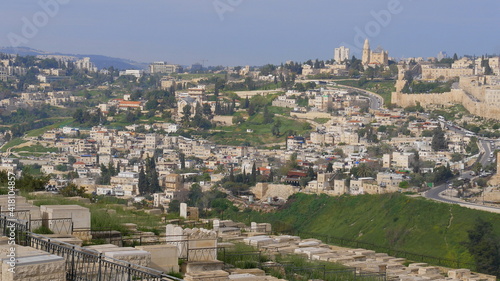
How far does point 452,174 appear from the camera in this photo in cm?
3416

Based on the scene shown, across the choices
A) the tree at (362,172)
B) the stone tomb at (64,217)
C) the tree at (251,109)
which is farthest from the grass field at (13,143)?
the stone tomb at (64,217)

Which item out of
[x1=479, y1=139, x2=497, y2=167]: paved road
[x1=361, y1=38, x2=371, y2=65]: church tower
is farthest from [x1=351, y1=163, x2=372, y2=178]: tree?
[x1=361, y1=38, x2=371, y2=65]: church tower

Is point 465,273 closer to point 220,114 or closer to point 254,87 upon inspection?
point 220,114

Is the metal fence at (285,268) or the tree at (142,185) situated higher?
the metal fence at (285,268)

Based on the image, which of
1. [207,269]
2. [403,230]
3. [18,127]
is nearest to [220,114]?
[18,127]

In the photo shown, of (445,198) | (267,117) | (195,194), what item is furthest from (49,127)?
(445,198)

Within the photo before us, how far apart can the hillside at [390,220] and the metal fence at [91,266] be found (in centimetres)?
1550

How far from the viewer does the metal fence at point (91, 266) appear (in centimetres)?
484

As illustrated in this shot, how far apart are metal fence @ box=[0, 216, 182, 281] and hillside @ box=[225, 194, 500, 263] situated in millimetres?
15501

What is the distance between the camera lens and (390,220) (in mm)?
25359

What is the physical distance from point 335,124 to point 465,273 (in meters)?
41.0

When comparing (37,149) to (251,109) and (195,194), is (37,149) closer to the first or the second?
(251,109)

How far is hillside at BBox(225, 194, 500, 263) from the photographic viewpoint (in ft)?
73.2

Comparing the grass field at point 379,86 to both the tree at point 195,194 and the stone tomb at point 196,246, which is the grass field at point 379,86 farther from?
the stone tomb at point 196,246
